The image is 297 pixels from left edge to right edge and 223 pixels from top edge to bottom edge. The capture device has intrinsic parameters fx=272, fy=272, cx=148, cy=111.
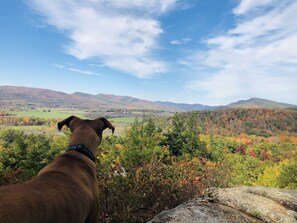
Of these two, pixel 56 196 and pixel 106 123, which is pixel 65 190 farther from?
pixel 106 123

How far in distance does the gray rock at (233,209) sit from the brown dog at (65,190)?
6.10ft

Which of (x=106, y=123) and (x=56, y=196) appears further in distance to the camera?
(x=106, y=123)

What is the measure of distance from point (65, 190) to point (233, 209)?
405 cm

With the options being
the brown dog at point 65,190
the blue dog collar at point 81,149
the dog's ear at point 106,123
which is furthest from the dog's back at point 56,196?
the dog's ear at point 106,123

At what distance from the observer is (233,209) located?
19.0 ft

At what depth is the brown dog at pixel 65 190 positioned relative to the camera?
7.62 ft

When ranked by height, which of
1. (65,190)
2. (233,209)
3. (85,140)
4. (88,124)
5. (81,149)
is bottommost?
(233,209)

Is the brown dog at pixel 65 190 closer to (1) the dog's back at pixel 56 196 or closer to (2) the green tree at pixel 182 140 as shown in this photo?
(1) the dog's back at pixel 56 196

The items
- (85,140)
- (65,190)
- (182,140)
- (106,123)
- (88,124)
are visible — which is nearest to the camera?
(65,190)

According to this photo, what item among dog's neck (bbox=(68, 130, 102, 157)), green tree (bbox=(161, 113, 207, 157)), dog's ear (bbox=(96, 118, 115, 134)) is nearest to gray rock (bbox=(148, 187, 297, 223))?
dog's neck (bbox=(68, 130, 102, 157))

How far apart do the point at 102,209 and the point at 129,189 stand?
1.89m

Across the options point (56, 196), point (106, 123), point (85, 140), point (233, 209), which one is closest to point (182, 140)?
point (233, 209)

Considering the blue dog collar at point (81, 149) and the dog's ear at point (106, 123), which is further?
the dog's ear at point (106, 123)

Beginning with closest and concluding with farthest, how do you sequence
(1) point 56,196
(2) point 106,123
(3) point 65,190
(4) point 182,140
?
(1) point 56,196 → (3) point 65,190 → (2) point 106,123 → (4) point 182,140
